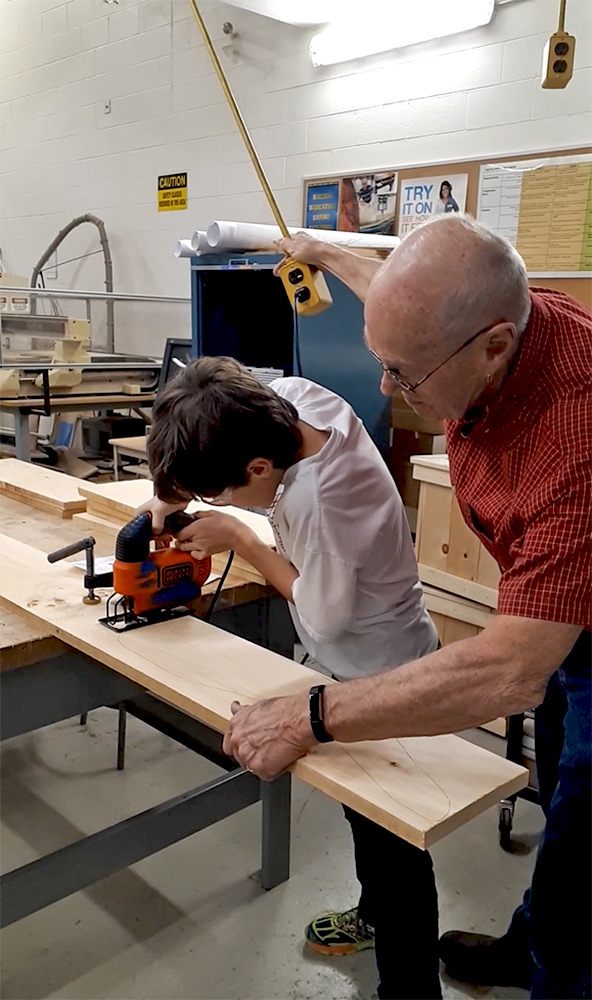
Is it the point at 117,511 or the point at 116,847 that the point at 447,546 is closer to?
the point at 117,511

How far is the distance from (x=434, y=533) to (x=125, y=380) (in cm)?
202

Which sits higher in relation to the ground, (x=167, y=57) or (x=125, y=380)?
(x=167, y=57)

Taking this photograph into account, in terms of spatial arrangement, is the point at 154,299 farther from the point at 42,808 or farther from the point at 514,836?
the point at 514,836

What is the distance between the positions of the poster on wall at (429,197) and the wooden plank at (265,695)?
2.22 metres

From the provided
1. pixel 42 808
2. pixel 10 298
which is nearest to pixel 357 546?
pixel 42 808

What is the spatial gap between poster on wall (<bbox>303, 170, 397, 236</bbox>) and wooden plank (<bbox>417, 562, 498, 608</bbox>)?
1540 mm

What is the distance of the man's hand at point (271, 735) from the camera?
0.93m

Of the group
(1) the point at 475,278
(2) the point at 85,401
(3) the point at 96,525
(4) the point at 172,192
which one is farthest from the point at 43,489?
(4) the point at 172,192

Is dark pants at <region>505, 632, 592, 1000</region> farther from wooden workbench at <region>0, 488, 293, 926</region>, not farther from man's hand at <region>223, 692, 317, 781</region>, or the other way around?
wooden workbench at <region>0, 488, 293, 926</region>

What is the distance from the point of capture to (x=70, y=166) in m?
4.94

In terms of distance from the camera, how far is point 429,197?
308cm

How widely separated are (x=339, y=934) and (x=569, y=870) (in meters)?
0.73

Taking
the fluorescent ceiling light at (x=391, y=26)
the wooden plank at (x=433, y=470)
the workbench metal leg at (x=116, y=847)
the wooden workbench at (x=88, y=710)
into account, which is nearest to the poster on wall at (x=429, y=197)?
the fluorescent ceiling light at (x=391, y=26)

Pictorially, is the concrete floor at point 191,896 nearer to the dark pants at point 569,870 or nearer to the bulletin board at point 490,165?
the dark pants at point 569,870
